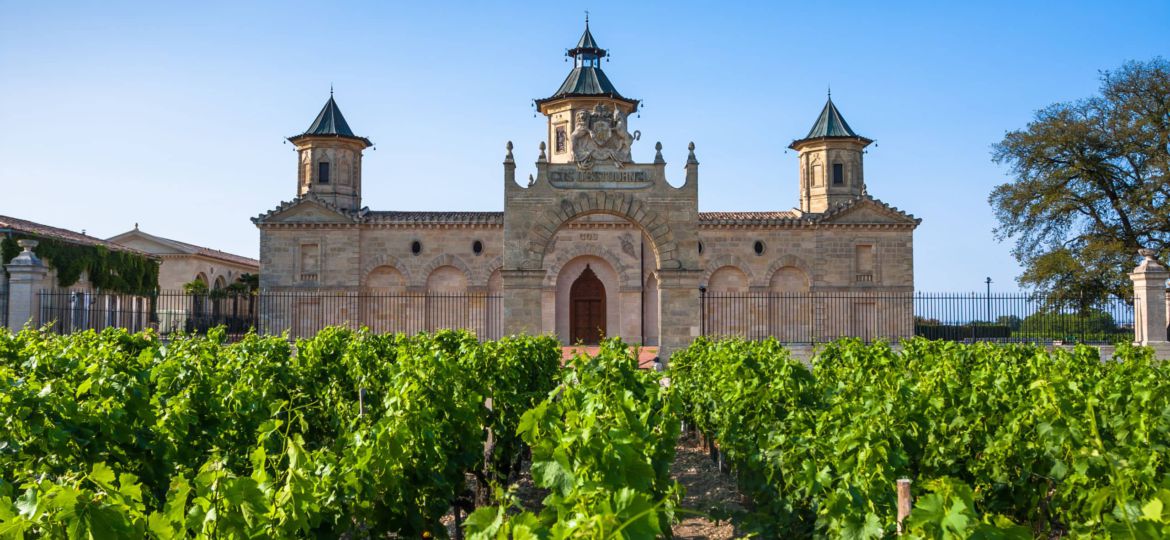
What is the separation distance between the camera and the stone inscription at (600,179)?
2038 cm

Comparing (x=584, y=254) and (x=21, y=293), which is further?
(x=584, y=254)

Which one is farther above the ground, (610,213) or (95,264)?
(610,213)

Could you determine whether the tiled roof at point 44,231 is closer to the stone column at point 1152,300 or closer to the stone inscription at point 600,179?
the stone inscription at point 600,179

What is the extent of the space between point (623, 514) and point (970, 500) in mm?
1622

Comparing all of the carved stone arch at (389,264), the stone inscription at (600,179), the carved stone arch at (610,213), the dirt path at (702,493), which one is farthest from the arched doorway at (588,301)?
the dirt path at (702,493)

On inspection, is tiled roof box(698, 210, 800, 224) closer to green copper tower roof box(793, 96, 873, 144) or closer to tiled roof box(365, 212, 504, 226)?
green copper tower roof box(793, 96, 873, 144)

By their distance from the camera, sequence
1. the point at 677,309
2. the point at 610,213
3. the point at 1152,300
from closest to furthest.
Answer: the point at 1152,300
the point at 677,309
the point at 610,213

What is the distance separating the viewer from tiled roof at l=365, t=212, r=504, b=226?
1220 inches

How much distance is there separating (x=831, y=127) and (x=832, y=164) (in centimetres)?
156

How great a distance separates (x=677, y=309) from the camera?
20.3 m

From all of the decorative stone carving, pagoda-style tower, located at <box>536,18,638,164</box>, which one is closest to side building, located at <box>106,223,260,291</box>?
pagoda-style tower, located at <box>536,18,638,164</box>

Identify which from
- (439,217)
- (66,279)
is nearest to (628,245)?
(439,217)

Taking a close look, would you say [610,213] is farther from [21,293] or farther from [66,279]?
[66,279]

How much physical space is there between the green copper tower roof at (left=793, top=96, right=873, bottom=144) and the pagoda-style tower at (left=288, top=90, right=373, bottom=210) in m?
18.3
